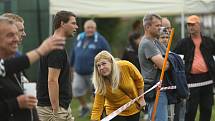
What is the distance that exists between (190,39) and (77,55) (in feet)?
14.5

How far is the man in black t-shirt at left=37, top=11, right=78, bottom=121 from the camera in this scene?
259 inches

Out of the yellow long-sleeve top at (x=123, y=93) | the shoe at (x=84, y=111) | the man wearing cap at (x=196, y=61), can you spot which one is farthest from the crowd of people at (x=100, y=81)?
the shoe at (x=84, y=111)

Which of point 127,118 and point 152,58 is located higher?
point 152,58

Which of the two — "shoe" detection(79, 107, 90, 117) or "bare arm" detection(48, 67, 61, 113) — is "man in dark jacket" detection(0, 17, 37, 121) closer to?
"bare arm" detection(48, 67, 61, 113)

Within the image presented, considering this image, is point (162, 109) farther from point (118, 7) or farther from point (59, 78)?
point (118, 7)

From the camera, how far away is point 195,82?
378 inches

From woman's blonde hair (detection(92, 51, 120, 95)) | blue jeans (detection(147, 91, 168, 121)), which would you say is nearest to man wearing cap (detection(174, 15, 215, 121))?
blue jeans (detection(147, 91, 168, 121))

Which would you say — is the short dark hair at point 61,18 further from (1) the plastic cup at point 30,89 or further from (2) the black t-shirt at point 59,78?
(1) the plastic cup at point 30,89

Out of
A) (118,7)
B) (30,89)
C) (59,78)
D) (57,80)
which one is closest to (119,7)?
(118,7)

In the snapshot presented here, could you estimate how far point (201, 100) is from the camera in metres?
9.86

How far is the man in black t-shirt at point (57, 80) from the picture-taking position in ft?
21.6

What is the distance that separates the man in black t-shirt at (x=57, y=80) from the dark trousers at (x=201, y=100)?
312cm

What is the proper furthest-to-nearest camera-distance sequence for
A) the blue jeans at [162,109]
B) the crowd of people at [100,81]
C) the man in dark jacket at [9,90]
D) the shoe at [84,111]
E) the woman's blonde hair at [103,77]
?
the shoe at [84,111] < the blue jeans at [162,109] < the woman's blonde hair at [103,77] < the crowd of people at [100,81] < the man in dark jacket at [9,90]

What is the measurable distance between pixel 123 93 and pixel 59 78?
0.79 metres
